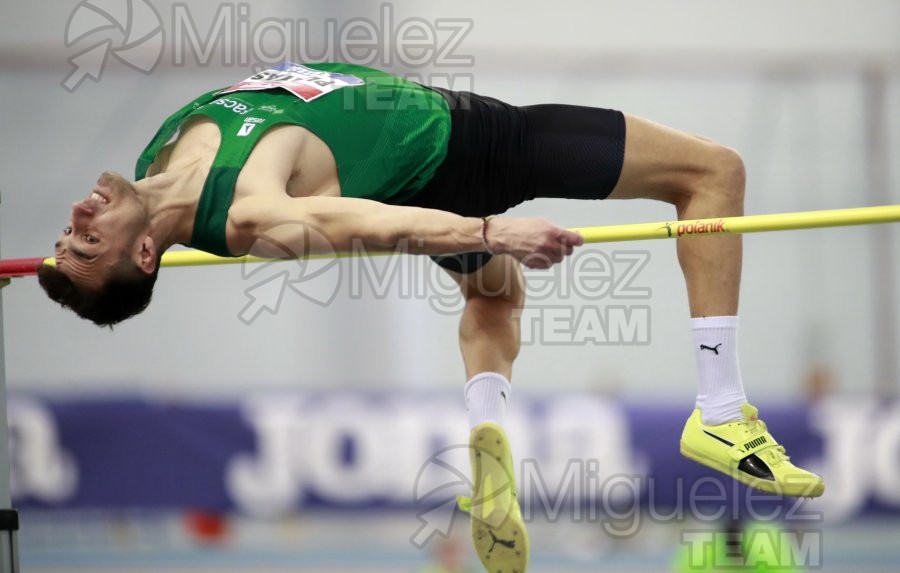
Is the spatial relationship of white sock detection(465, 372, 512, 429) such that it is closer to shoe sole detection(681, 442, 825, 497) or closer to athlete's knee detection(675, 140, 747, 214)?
shoe sole detection(681, 442, 825, 497)

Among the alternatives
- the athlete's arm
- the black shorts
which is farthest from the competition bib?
the athlete's arm

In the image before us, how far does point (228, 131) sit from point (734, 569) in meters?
3.40

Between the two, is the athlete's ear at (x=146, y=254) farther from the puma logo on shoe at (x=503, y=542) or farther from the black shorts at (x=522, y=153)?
the puma logo on shoe at (x=503, y=542)

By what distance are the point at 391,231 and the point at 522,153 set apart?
611mm

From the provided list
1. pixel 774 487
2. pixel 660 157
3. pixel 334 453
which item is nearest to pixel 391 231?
pixel 660 157

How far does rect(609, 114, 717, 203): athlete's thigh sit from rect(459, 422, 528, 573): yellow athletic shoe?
81 centimetres

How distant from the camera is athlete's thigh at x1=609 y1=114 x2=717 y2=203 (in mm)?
2717

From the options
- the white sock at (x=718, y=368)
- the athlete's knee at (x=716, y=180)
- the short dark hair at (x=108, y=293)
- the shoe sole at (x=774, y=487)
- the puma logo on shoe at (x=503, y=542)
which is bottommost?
the puma logo on shoe at (x=503, y=542)

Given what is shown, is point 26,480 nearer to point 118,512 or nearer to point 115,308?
point 118,512

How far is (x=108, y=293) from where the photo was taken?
8.27ft

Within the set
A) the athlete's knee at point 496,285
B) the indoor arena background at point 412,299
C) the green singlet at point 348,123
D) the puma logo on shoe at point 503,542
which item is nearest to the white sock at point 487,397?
the athlete's knee at point 496,285

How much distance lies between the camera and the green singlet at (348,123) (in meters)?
2.54

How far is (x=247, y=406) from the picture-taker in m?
6.36

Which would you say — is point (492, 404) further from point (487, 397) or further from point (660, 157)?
point (660, 157)
